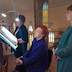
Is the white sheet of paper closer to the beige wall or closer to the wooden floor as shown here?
the wooden floor

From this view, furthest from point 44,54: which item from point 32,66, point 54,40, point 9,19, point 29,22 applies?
point 29,22

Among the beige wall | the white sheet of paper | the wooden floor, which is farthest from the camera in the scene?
the beige wall

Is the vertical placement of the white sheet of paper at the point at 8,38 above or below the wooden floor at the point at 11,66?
above

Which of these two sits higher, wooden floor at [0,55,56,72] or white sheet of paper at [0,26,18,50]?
white sheet of paper at [0,26,18,50]

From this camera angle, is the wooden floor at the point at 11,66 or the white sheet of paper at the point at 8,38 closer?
the white sheet of paper at the point at 8,38

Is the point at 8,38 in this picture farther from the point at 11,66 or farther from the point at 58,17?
the point at 58,17

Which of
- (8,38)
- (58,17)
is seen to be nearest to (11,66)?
(8,38)

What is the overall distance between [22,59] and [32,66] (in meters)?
0.15

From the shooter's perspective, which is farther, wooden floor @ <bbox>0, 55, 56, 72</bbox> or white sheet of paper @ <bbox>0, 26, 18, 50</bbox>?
wooden floor @ <bbox>0, 55, 56, 72</bbox>

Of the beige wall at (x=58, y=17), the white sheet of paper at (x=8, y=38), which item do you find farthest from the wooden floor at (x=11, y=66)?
the beige wall at (x=58, y=17)

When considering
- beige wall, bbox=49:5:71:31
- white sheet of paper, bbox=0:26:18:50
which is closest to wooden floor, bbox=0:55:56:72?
white sheet of paper, bbox=0:26:18:50

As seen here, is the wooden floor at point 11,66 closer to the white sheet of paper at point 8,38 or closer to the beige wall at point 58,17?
the white sheet of paper at point 8,38

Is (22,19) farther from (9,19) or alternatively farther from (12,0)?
(12,0)

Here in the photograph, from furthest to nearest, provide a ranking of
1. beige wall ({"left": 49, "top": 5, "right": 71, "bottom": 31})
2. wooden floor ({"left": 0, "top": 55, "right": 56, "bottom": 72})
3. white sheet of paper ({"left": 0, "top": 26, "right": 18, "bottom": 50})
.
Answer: beige wall ({"left": 49, "top": 5, "right": 71, "bottom": 31})
wooden floor ({"left": 0, "top": 55, "right": 56, "bottom": 72})
white sheet of paper ({"left": 0, "top": 26, "right": 18, "bottom": 50})
